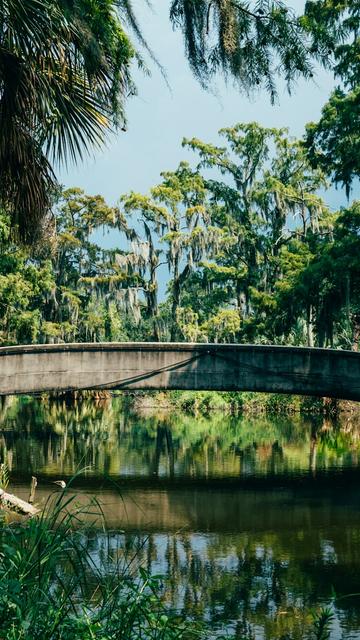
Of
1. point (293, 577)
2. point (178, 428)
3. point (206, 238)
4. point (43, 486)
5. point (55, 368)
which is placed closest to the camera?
point (293, 577)

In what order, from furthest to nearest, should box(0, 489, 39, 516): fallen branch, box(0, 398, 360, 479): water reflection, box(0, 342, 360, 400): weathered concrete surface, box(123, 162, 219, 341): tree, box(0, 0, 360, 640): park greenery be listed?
box(123, 162, 219, 341): tree, box(0, 342, 360, 400): weathered concrete surface, box(0, 398, 360, 479): water reflection, box(0, 489, 39, 516): fallen branch, box(0, 0, 360, 640): park greenery

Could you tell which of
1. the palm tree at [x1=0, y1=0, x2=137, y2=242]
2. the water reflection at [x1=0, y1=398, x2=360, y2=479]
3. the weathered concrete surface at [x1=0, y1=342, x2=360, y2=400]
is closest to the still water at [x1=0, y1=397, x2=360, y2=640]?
the water reflection at [x1=0, y1=398, x2=360, y2=479]

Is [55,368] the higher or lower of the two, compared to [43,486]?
higher

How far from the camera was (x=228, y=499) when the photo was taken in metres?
17.2

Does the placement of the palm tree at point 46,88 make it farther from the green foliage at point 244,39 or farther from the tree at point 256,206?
the tree at point 256,206

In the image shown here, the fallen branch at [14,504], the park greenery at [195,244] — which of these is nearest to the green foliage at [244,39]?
the fallen branch at [14,504]

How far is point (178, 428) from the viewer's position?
30219 mm

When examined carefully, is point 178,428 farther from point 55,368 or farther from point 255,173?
point 255,173

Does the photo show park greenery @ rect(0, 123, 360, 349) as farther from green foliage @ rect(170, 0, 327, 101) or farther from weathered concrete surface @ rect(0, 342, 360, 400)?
green foliage @ rect(170, 0, 327, 101)

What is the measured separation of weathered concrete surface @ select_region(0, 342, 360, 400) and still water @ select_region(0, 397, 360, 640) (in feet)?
6.25

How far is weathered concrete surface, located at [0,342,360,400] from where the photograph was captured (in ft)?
76.3

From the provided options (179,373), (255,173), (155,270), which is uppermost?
(255,173)

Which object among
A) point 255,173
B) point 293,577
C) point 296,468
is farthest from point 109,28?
point 255,173

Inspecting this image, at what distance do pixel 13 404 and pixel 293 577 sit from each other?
1355 inches
